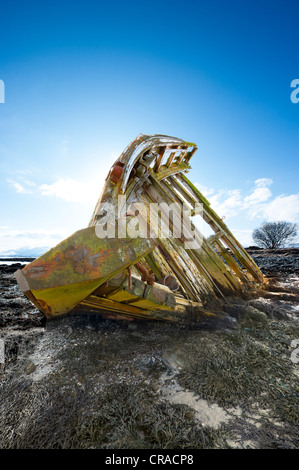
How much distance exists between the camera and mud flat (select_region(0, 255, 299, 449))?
149 cm

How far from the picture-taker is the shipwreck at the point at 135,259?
6.14ft

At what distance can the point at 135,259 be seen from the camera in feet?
6.55

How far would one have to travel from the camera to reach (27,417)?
63.6 inches

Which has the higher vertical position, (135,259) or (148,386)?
(135,259)

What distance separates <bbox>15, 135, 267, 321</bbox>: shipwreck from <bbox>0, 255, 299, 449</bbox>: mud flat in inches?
19.3

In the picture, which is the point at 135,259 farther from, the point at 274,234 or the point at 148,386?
the point at 274,234

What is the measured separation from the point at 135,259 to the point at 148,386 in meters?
1.29

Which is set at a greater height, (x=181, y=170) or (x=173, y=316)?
(x=181, y=170)

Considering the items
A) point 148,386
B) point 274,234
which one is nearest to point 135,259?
point 148,386

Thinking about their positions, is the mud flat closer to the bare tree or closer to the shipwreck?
the shipwreck
